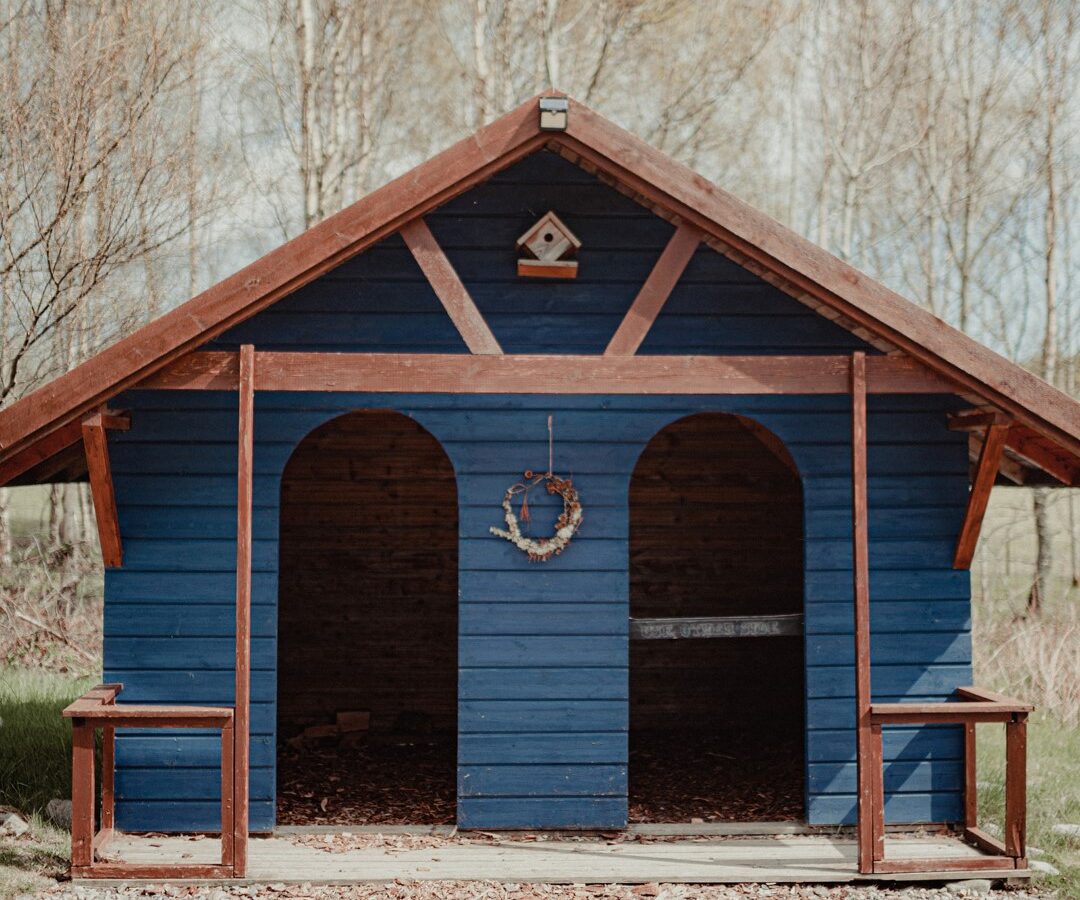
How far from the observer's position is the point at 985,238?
18.5m

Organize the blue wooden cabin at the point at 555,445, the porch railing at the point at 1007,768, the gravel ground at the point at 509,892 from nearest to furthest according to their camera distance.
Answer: the gravel ground at the point at 509,892, the porch railing at the point at 1007,768, the blue wooden cabin at the point at 555,445

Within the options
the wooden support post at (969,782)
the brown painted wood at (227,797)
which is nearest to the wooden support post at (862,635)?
the wooden support post at (969,782)

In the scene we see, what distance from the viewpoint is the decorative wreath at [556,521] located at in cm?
655

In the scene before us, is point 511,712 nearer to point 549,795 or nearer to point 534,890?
point 549,795

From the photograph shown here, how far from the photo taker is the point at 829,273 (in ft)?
19.6

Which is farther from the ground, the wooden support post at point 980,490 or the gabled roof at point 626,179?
the gabled roof at point 626,179

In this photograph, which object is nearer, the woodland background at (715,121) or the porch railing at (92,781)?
the porch railing at (92,781)

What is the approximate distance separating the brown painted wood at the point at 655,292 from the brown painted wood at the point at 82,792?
3631 millimetres

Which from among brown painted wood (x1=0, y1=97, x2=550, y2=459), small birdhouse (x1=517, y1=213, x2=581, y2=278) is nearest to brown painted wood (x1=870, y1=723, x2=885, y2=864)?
small birdhouse (x1=517, y1=213, x2=581, y2=278)

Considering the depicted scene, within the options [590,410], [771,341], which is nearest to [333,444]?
[590,410]

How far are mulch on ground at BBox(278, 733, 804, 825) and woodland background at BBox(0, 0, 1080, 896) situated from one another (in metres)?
3.66

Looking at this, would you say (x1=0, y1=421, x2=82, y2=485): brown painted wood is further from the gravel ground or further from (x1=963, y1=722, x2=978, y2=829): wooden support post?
(x1=963, y1=722, x2=978, y2=829): wooden support post

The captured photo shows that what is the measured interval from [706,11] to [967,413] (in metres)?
14.5

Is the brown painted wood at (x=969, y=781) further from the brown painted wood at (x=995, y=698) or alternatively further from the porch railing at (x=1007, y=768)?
the porch railing at (x=1007, y=768)
